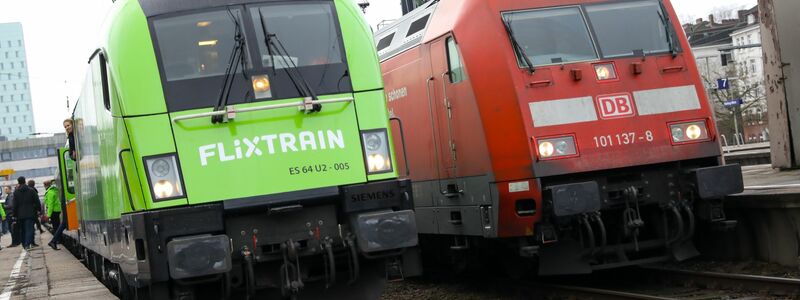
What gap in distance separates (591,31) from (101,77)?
4550mm

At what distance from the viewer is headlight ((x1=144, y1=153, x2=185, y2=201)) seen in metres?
7.47

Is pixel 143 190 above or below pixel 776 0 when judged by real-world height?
below

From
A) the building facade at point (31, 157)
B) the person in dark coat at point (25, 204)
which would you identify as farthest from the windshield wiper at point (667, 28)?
the building facade at point (31, 157)

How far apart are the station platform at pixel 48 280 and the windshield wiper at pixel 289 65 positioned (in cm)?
263

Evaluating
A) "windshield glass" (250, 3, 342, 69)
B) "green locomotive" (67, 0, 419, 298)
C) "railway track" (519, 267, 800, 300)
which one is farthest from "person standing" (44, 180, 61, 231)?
"windshield glass" (250, 3, 342, 69)

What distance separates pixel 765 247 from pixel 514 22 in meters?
3.69

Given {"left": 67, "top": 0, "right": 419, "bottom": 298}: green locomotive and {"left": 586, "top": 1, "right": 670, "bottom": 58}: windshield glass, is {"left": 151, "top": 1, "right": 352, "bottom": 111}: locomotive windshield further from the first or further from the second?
{"left": 586, "top": 1, "right": 670, "bottom": 58}: windshield glass

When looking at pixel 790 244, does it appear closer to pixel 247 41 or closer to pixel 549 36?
pixel 549 36

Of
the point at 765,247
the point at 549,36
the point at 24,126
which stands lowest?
the point at 765,247

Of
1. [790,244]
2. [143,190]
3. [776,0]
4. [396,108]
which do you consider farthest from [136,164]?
[776,0]

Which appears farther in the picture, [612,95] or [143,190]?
[612,95]

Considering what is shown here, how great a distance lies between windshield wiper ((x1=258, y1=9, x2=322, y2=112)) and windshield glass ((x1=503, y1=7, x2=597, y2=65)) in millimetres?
2599

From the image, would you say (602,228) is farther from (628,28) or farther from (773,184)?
(773,184)

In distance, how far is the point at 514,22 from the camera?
982cm
